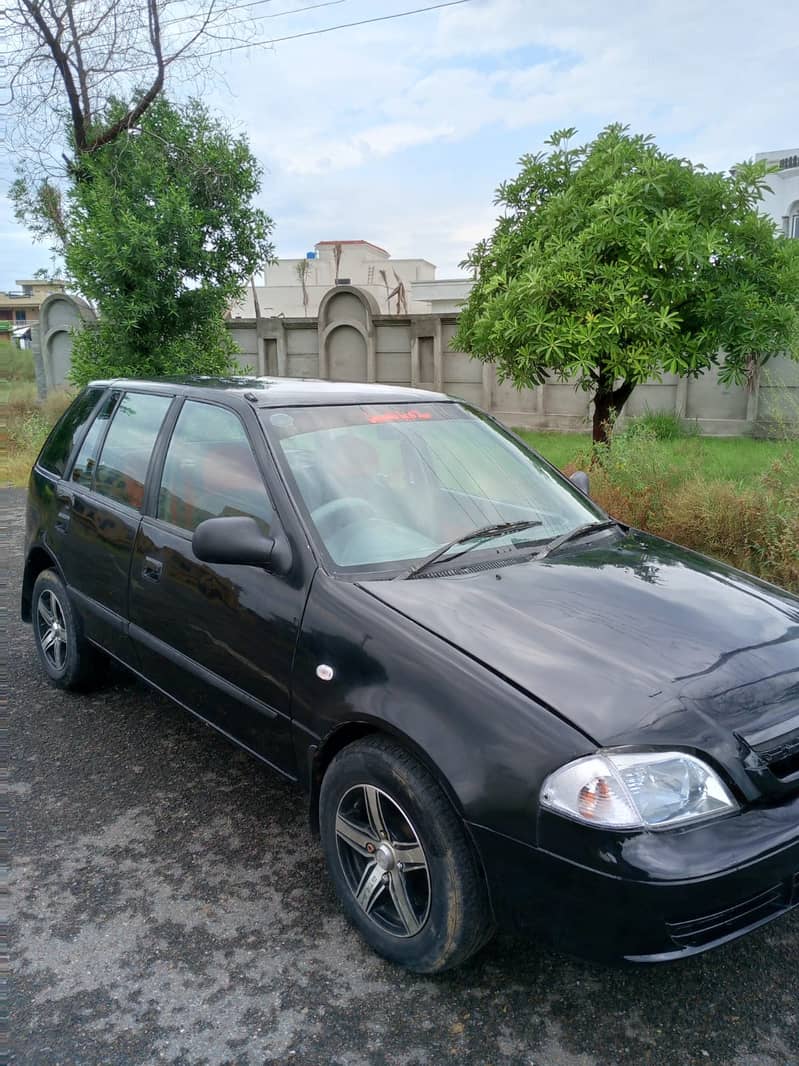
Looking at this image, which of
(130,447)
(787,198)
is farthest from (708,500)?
(787,198)

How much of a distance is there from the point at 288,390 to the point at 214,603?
1.04m

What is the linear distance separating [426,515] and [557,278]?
16.3 feet

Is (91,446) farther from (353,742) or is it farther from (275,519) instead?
(353,742)

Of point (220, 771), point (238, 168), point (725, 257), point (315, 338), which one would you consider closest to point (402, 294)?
point (315, 338)

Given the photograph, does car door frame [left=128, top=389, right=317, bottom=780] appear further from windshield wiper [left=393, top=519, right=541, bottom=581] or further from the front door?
windshield wiper [left=393, top=519, right=541, bottom=581]

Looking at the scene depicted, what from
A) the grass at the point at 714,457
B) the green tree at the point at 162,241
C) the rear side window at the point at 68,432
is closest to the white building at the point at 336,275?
the green tree at the point at 162,241

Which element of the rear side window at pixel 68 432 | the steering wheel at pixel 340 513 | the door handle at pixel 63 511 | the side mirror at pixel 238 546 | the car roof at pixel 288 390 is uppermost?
the car roof at pixel 288 390

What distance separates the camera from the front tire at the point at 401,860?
7.20 feet

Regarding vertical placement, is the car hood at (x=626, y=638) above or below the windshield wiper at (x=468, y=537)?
below

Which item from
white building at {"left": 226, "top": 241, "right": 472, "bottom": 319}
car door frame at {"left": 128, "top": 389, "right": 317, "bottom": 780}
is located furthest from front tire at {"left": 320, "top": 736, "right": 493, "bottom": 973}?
white building at {"left": 226, "top": 241, "right": 472, "bottom": 319}

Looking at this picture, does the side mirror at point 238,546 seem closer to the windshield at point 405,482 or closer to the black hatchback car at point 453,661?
the black hatchback car at point 453,661

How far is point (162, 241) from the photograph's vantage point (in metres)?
10.6

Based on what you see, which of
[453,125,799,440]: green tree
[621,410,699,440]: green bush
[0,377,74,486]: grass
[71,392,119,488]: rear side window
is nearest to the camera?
[71,392,119,488]: rear side window

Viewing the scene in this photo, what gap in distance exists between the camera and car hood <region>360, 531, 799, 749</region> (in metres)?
2.11
